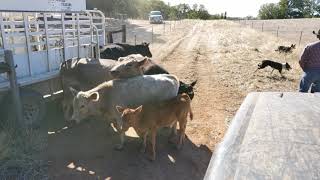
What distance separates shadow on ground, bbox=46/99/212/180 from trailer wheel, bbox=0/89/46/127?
43cm

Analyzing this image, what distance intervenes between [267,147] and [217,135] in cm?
545

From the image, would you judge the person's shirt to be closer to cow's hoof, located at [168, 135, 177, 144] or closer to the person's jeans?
the person's jeans

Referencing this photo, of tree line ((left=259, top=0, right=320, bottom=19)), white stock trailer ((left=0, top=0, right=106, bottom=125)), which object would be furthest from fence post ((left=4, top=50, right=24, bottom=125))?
tree line ((left=259, top=0, right=320, bottom=19))

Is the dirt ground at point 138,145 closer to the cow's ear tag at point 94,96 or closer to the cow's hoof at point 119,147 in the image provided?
the cow's hoof at point 119,147

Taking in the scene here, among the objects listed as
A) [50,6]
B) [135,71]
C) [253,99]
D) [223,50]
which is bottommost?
[223,50]

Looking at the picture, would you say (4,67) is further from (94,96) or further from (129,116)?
(129,116)

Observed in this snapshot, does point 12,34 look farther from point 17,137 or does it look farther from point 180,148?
point 180,148

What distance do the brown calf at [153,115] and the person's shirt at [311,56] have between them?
291cm

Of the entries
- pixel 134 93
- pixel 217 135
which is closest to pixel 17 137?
pixel 134 93

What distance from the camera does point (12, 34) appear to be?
699 cm

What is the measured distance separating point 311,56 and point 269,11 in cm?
10649

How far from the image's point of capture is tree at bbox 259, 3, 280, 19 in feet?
337

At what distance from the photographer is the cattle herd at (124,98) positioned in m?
6.40

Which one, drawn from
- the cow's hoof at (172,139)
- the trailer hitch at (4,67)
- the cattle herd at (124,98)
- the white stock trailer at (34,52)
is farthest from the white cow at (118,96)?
the trailer hitch at (4,67)
